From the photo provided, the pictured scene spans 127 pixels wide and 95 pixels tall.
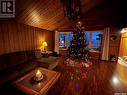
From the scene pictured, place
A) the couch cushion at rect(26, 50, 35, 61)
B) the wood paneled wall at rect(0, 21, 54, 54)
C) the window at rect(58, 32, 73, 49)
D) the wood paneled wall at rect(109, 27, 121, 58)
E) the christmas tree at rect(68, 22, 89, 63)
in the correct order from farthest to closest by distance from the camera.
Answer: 1. the window at rect(58, 32, 73, 49)
2. the wood paneled wall at rect(109, 27, 121, 58)
3. the christmas tree at rect(68, 22, 89, 63)
4. the couch cushion at rect(26, 50, 35, 61)
5. the wood paneled wall at rect(0, 21, 54, 54)

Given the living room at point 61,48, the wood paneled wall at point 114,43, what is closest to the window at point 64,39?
the living room at point 61,48

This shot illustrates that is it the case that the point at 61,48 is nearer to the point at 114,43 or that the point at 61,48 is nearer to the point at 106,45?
the point at 106,45

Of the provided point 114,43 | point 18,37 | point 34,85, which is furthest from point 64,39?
point 34,85

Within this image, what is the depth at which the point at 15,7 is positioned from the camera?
2602mm

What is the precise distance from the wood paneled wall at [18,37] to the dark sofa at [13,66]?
47 cm

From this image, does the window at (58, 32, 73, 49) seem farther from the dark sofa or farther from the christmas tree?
the dark sofa

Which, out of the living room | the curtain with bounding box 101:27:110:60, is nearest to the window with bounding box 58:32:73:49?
the living room

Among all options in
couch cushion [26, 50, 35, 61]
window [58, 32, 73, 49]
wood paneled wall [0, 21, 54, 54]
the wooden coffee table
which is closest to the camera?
the wooden coffee table

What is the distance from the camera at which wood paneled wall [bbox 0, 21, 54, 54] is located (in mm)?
2953

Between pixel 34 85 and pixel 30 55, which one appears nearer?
pixel 34 85

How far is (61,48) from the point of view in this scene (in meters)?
6.79

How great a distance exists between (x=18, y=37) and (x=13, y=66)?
4.50 ft

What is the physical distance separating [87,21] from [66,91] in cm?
443

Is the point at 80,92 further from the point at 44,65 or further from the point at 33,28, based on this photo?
the point at 33,28
